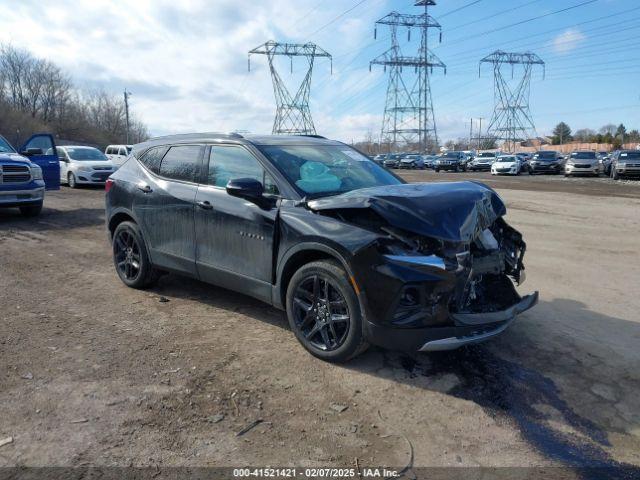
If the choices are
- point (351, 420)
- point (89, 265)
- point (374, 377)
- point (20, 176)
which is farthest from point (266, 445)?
point (20, 176)

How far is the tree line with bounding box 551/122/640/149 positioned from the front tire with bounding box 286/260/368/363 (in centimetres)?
8538

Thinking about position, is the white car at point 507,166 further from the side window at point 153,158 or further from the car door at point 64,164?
the side window at point 153,158

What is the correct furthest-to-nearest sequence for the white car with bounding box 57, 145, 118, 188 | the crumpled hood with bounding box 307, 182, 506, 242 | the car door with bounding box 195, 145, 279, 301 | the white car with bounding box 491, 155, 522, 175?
the white car with bounding box 491, 155, 522, 175 → the white car with bounding box 57, 145, 118, 188 → the car door with bounding box 195, 145, 279, 301 → the crumpled hood with bounding box 307, 182, 506, 242

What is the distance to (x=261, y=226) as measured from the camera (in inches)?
166

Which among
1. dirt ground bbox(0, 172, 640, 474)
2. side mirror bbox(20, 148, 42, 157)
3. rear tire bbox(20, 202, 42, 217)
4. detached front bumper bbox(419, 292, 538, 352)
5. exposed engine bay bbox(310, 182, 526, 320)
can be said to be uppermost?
side mirror bbox(20, 148, 42, 157)

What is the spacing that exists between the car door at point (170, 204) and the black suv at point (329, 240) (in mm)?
16

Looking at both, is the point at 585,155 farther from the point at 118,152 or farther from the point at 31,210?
the point at 31,210

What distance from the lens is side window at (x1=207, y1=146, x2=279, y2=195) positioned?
4367 millimetres

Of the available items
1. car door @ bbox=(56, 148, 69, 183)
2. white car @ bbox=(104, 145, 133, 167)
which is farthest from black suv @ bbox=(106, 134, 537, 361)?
white car @ bbox=(104, 145, 133, 167)

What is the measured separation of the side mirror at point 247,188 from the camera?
4102 mm

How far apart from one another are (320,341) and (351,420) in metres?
0.91

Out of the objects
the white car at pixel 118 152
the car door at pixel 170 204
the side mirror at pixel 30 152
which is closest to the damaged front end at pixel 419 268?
the car door at pixel 170 204

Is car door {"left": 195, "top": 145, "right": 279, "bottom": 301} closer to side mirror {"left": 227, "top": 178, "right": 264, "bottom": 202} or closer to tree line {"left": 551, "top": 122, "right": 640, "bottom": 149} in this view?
side mirror {"left": 227, "top": 178, "right": 264, "bottom": 202}

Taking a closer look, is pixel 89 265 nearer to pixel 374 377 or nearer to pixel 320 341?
pixel 320 341
